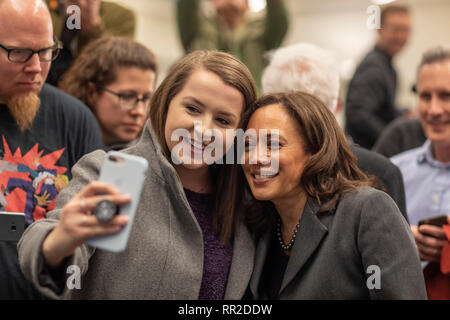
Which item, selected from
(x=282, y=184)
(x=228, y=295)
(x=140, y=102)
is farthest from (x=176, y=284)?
(x=140, y=102)

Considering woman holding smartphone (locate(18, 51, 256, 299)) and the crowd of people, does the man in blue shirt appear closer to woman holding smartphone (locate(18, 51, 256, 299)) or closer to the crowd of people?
the crowd of people

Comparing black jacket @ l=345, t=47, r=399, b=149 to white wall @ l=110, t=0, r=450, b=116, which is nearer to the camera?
black jacket @ l=345, t=47, r=399, b=149

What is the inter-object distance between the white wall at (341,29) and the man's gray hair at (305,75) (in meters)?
5.34

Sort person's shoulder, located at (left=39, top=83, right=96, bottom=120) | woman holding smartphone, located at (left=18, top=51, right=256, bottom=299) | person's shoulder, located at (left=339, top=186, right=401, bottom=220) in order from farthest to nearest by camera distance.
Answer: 1. person's shoulder, located at (left=39, top=83, right=96, bottom=120)
2. person's shoulder, located at (left=339, top=186, right=401, bottom=220)
3. woman holding smartphone, located at (left=18, top=51, right=256, bottom=299)

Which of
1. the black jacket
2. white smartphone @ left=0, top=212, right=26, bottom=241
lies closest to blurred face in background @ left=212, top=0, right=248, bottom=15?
the black jacket

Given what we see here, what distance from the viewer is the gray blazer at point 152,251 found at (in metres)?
1.37

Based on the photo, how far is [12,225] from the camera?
152 cm

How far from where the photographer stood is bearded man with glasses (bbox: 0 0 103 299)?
1.64m

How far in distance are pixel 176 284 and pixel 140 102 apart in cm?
114

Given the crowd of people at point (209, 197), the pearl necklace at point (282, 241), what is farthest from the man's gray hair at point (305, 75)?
the pearl necklace at point (282, 241)

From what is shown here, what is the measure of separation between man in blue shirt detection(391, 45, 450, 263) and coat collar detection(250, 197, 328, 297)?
988 mm

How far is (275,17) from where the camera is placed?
10.4 ft

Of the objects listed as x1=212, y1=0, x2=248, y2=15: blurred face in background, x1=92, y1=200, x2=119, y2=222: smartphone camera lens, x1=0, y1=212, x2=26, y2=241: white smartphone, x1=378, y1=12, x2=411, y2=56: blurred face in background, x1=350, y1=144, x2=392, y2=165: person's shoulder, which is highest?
x1=212, y1=0, x2=248, y2=15: blurred face in background
